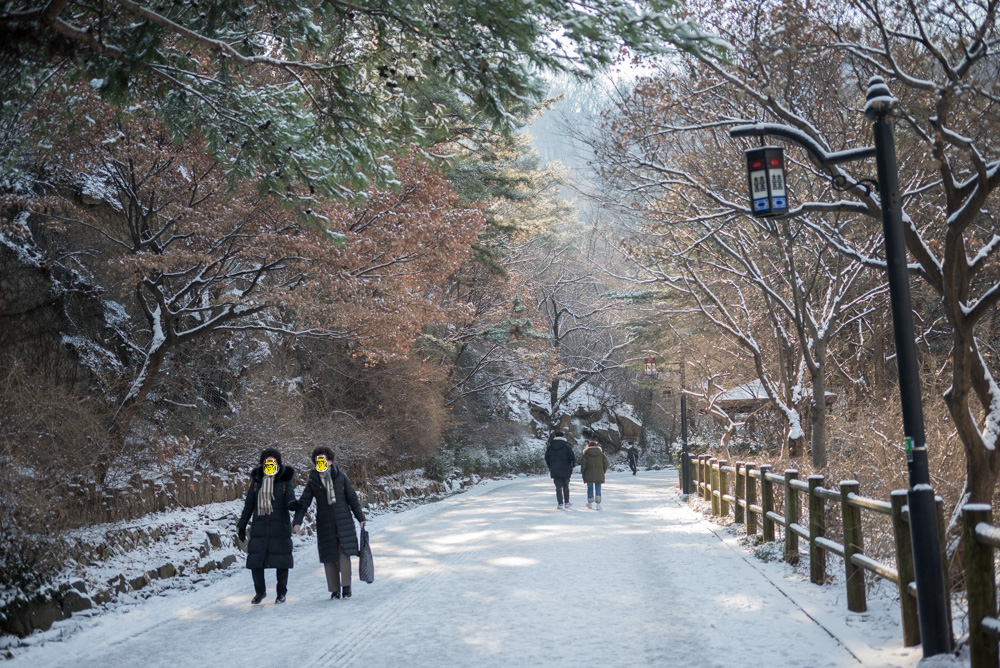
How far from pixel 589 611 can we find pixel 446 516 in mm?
11701

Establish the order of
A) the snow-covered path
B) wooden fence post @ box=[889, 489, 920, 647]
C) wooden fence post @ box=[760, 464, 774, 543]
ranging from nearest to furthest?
1. wooden fence post @ box=[889, 489, 920, 647]
2. the snow-covered path
3. wooden fence post @ box=[760, 464, 774, 543]

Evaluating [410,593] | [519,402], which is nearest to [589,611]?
[410,593]

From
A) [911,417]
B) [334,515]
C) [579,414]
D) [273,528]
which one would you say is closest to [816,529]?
[911,417]

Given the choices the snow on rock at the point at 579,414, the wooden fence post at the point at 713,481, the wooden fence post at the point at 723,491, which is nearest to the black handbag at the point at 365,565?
the wooden fence post at the point at 723,491

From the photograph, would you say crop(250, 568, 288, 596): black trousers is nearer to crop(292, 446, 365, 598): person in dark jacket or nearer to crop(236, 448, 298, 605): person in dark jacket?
crop(236, 448, 298, 605): person in dark jacket

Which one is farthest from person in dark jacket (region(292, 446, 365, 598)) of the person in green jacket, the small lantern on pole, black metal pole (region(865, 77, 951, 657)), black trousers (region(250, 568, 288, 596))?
the person in green jacket

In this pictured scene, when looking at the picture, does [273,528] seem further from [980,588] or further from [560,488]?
[560,488]

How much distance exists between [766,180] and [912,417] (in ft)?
9.46

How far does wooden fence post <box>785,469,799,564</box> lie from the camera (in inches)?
405

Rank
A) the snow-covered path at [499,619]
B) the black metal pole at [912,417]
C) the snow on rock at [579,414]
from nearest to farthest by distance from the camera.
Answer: the black metal pole at [912,417] → the snow-covered path at [499,619] → the snow on rock at [579,414]

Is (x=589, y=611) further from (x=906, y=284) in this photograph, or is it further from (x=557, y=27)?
(x=557, y=27)

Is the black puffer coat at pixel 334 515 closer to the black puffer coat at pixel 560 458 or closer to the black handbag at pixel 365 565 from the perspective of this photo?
the black handbag at pixel 365 565

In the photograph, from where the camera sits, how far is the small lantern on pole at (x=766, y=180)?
7.96m

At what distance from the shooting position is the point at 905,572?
20.7 feet
